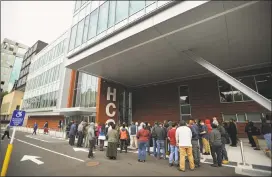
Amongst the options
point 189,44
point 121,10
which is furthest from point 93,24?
point 189,44

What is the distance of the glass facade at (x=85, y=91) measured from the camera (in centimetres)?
2234

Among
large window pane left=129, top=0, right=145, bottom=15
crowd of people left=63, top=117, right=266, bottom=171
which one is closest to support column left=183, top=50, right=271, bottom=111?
crowd of people left=63, top=117, right=266, bottom=171

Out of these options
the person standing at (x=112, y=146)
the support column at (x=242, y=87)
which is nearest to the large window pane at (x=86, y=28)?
the support column at (x=242, y=87)

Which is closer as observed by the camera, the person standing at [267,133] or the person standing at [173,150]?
the person standing at [267,133]

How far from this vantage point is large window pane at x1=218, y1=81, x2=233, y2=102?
14.7 metres

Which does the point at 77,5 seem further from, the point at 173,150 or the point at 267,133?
the point at 267,133

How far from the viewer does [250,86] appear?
13.8 metres

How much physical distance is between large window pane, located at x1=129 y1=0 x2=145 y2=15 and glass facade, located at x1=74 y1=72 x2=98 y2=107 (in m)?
13.6

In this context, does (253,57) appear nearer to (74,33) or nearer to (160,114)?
(160,114)

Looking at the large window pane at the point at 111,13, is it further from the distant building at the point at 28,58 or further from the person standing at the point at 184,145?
the distant building at the point at 28,58

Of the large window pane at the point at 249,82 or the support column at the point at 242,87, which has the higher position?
the large window pane at the point at 249,82

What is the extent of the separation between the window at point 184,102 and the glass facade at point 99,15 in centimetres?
1013

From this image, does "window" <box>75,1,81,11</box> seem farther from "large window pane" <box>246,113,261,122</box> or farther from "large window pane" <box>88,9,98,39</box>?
"large window pane" <box>246,113,261,122</box>

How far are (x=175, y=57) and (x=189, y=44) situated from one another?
6.98 ft
